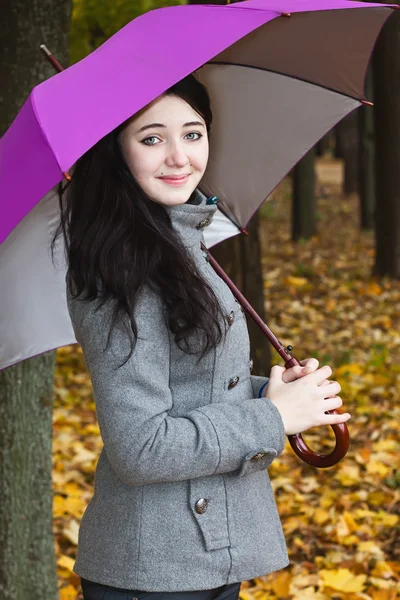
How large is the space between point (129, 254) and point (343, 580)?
233 centimetres

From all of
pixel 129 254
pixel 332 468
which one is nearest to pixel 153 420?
pixel 129 254

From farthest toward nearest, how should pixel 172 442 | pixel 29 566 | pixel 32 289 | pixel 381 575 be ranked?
pixel 381 575, pixel 29 566, pixel 32 289, pixel 172 442

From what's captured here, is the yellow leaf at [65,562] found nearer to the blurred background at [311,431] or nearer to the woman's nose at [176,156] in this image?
the blurred background at [311,431]

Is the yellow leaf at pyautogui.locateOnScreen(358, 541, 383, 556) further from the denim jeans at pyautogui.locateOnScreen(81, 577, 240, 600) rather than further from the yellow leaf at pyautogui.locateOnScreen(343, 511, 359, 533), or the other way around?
the denim jeans at pyautogui.locateOnScreen(81, 577, 240, 600)

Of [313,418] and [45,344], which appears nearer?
[313,418]

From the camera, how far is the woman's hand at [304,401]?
6.39 feet

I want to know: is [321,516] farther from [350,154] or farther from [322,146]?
[322,146]

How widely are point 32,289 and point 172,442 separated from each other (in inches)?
31.4

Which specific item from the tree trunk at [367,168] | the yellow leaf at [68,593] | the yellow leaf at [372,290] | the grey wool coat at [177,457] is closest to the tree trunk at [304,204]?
the tree trunk at [367,168]

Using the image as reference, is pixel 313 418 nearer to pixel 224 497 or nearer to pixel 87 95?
pixel 224 497

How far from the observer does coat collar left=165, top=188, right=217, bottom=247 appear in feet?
6.51

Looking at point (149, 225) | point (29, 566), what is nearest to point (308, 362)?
point (149, 225)

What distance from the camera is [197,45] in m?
1.84

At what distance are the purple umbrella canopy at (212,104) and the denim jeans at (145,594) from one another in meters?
0.72
